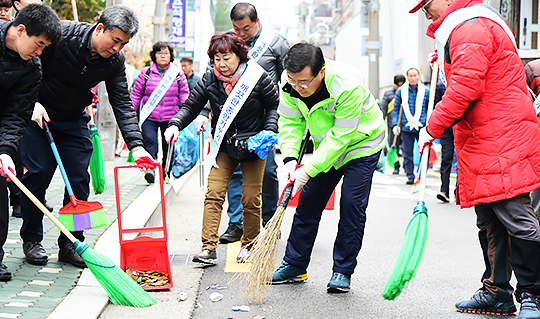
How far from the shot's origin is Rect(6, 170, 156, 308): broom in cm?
362

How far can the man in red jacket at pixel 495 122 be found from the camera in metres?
3.38

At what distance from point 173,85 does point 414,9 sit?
5080mm

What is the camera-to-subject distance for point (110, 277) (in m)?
3.63

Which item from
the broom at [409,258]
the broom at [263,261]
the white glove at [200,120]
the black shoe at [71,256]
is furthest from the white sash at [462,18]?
the black shoe at [71,256]

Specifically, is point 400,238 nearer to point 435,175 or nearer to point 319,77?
point 319,77

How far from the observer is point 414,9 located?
12.5 feet

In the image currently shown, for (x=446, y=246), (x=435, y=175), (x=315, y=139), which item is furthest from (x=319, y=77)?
(x=435, y=175)

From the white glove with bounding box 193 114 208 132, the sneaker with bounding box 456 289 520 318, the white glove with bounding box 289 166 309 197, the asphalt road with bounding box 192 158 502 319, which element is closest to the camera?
the sneaker with bounding box 456 289 520 318

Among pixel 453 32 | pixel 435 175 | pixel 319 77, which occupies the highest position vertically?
pixel 453 32

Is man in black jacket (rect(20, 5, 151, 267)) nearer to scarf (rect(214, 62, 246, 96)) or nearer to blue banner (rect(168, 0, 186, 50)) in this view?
scarf (rect(214, 62, 246, 96))

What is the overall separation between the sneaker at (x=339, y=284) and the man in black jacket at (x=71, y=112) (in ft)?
4.96

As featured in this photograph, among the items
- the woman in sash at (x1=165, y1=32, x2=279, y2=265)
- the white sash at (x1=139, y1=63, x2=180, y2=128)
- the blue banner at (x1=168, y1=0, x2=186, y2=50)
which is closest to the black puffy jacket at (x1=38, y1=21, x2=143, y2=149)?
the woman in sash at (x1=165, y1=32, x2=279, y2=265)

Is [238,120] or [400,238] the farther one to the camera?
[400,238]

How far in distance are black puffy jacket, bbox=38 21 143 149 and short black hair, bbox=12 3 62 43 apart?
533 millimetres
